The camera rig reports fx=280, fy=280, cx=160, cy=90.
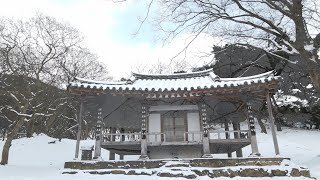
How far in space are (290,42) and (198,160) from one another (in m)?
6.58

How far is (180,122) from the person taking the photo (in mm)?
15664

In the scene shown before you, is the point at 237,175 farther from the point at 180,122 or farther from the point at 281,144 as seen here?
the point at 281,144

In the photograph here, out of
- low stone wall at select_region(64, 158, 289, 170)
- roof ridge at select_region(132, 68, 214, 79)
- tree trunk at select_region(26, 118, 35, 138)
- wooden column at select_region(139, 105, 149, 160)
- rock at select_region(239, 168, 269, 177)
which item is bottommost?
rock at select_region(239, 168, 269, 177)

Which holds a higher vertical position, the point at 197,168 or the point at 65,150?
the point at 65,150

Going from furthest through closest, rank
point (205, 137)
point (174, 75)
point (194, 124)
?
point (174, 75) → point (194, 124) → point (205, 137)

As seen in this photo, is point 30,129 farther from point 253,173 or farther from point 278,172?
point 278,172

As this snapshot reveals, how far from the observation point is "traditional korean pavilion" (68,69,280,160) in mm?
13406

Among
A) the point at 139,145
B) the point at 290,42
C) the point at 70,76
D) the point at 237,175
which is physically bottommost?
the point at 237,175

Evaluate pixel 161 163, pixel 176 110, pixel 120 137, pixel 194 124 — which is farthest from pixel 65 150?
pixel 161 163

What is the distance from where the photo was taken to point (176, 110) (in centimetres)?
1568

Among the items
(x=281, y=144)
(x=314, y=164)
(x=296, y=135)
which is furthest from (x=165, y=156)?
(x=296, y=135)

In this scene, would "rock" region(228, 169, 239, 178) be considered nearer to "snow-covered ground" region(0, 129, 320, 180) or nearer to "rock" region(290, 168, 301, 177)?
"rock" region(290, 168, 301, 177)

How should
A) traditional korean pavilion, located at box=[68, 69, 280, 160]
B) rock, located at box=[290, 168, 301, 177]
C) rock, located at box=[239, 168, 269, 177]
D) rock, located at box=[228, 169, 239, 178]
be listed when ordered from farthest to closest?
traditional korean pavilion, located at box=[68, 69, 280, 160] → rock, located at box=[228, 169, 239, 178] → rock, located at box=[239, 168, 269, 177] → rock, located at box=[290, 168, 301, 177]

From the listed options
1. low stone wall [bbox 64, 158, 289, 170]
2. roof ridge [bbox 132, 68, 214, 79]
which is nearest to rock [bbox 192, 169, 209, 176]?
low stone wall [bbox 64, 158, 289, 170]
